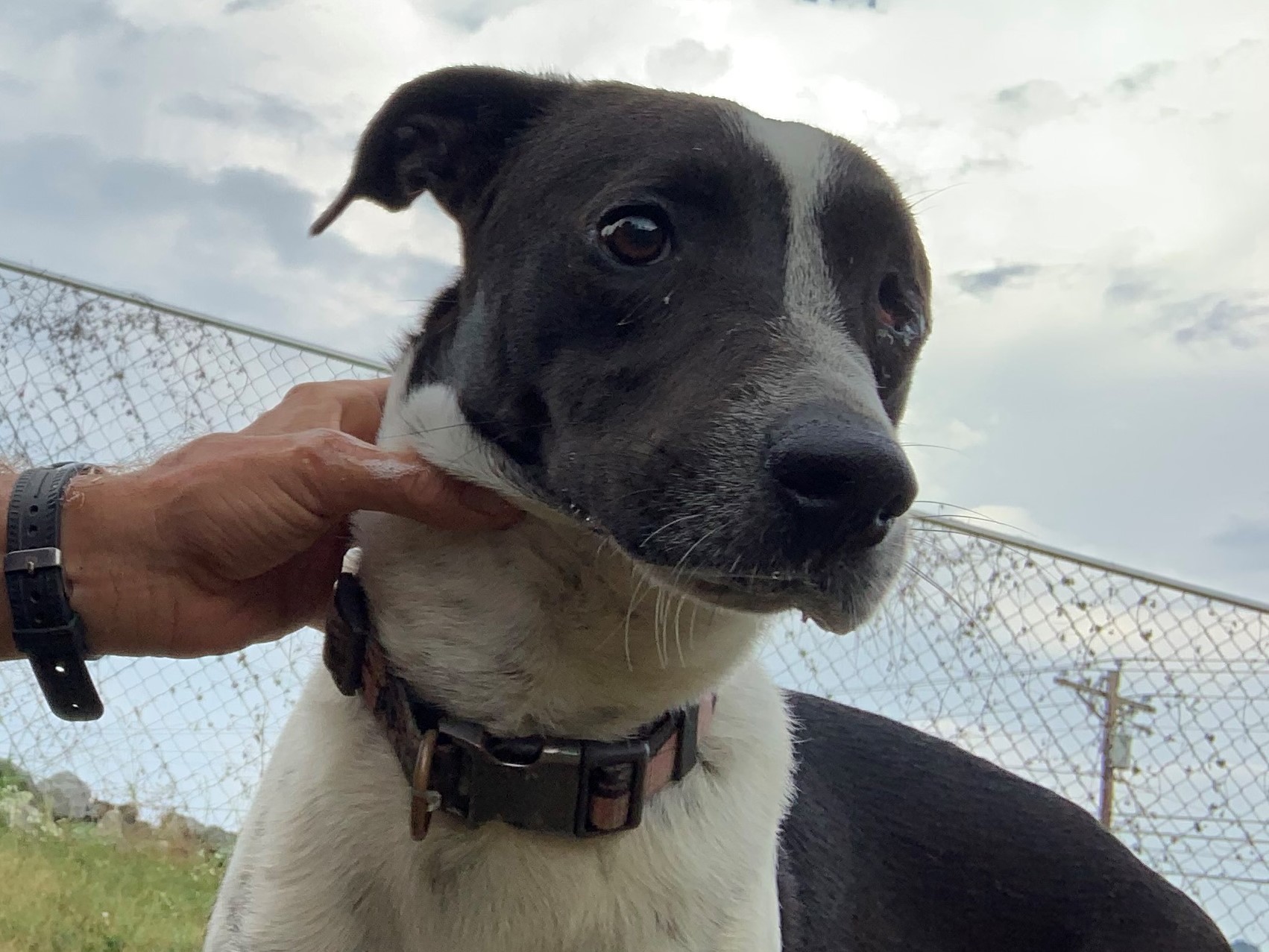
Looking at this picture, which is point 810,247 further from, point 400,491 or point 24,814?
point 24,814

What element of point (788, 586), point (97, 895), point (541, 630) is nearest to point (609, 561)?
point (541, 630)

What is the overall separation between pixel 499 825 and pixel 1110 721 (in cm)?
411

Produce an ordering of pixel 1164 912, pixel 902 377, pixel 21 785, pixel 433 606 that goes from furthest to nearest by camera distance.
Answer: pixel 21 785 → pixel 1164 912 → pixel 902 377 → pixel 433 606

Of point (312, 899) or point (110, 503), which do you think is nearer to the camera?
point (312, 899)

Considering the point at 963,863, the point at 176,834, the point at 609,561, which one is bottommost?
the point at 176,834

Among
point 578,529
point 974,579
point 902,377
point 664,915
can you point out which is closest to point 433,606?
point 578,529

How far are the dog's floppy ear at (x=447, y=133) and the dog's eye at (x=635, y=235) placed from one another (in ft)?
1.59

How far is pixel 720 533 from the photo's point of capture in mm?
1438

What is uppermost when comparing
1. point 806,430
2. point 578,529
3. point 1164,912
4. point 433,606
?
point 806,430

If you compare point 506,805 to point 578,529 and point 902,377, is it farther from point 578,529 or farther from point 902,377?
point 902,377

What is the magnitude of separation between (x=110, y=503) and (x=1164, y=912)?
250 centimetres

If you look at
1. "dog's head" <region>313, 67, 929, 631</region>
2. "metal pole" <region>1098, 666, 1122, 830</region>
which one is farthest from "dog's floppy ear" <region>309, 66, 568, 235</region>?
"metal pole" <region>1098, 666, 1122, 830</region>

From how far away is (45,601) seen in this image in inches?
72.2

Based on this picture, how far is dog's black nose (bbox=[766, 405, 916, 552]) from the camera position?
4.24 ft
